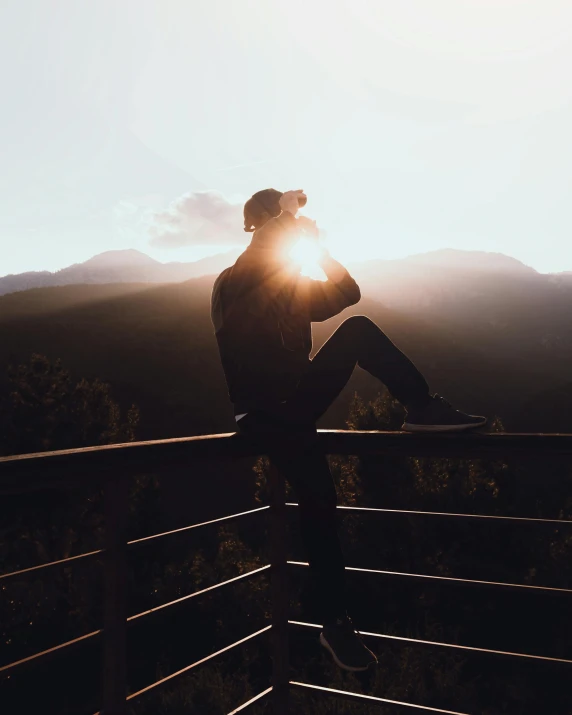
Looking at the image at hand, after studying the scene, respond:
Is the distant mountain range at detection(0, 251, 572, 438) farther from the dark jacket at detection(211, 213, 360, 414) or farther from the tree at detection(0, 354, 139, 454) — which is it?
the dark jacket at detection(211, 213, 360, 414)

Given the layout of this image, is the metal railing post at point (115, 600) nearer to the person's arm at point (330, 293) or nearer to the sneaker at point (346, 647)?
the sneaker at point (346, 647)

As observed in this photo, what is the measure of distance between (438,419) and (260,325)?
31.2 inches

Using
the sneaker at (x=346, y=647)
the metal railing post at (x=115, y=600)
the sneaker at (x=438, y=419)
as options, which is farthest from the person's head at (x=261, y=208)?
the sneaker at (x=346, y=647)

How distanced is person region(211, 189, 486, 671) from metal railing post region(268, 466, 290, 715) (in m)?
0.43

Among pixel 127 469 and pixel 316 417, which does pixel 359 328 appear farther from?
pixel 127 469

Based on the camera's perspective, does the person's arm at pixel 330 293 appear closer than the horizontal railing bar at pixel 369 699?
No

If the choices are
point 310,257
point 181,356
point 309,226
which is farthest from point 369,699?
point 181,356

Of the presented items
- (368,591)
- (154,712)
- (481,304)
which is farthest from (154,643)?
(481,304)

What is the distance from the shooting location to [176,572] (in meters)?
26.9

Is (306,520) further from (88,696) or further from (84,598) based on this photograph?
(88,696)

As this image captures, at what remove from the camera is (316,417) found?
2389 millimetres

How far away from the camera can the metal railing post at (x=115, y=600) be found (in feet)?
5.81

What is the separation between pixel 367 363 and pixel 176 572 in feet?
88.2

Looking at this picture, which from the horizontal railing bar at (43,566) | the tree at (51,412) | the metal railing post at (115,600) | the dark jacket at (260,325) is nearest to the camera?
the horizontal railing bar at (43,566)
